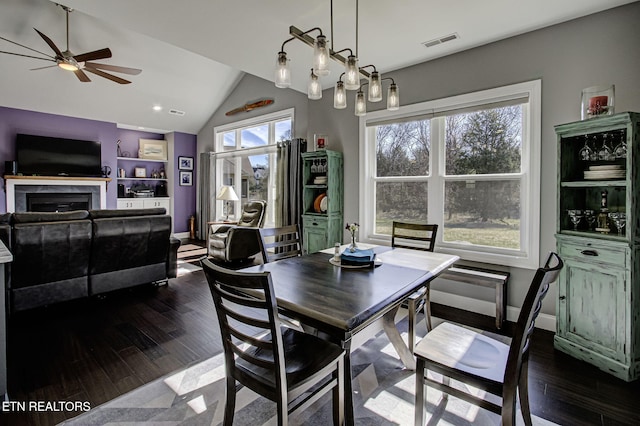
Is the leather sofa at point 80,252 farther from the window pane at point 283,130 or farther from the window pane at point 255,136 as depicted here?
the window pane at point 255,136

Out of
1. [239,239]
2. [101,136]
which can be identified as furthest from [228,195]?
[101,136]

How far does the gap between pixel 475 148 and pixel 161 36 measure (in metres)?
3.53

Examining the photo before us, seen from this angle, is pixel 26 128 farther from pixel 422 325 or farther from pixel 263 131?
pixel 422 325

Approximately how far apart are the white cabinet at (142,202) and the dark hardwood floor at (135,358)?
4546 mm

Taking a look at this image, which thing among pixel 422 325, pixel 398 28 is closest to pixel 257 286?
pixel 422 325

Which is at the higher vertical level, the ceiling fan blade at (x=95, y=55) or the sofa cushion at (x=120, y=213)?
the ceiling fan blade at (x=95, y=55)

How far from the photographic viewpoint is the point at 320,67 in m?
1.92

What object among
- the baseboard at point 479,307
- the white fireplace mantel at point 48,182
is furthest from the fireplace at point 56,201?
the baseboard at point 479,307

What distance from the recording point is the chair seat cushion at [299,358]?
4.55 ft

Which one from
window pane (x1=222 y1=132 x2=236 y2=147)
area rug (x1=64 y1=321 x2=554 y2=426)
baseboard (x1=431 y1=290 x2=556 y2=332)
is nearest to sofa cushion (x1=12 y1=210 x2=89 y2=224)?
area rug (x1=64 y1=321 x2=554 y2=426)

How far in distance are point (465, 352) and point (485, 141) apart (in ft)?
8.41

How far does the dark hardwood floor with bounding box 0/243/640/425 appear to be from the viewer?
192cm

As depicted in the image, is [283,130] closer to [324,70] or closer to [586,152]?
[324,70]

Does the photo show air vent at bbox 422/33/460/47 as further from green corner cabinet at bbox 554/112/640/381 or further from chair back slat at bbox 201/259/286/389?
chair back slat at bbox 201/259/286/389
